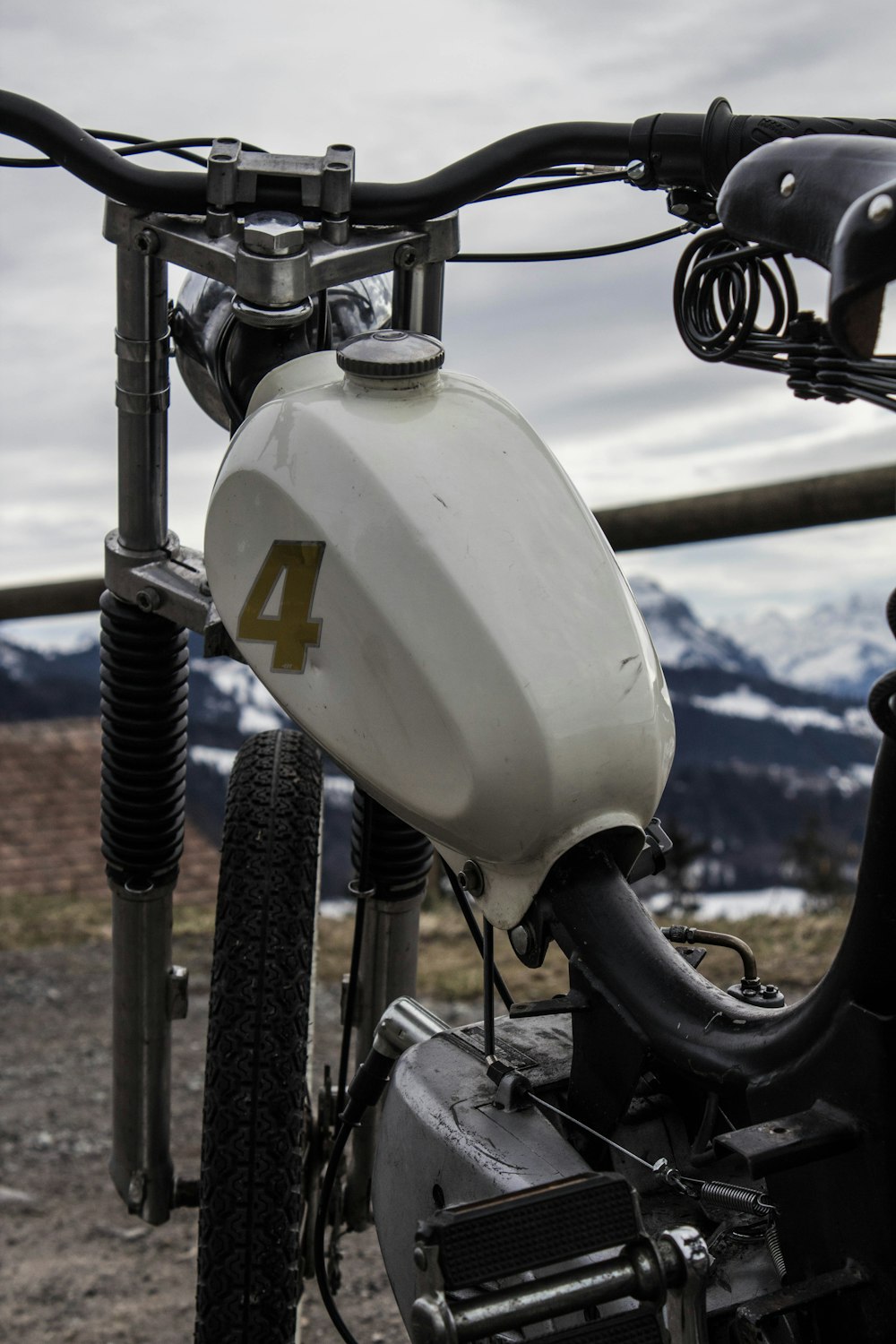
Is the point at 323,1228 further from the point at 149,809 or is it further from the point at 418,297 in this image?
the point at 418,297

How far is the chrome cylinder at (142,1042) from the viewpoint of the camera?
1.58 m

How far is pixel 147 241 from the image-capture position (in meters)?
1.36

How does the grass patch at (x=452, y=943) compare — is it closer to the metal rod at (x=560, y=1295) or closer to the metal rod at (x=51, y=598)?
the metal rod at (x=51, y=598)

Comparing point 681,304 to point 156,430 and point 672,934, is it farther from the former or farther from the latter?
point 156,430

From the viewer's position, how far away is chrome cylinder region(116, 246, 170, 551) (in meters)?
1.41

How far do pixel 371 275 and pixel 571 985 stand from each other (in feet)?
2.37

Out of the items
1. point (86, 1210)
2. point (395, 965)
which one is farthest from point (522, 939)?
point (86, 1210)

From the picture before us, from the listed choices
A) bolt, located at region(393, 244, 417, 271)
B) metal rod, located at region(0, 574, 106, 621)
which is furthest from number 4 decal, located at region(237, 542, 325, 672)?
metal rod, located at region(0, 574, 106, 621)

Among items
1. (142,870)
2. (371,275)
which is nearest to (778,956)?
(142,870)

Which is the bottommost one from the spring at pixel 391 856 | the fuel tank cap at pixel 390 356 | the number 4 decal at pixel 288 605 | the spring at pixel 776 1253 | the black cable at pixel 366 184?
the spring at pixel 391 856

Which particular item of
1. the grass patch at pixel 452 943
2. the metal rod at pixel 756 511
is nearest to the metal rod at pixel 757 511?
the metal rod at pixel 756 511

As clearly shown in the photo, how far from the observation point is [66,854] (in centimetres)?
441

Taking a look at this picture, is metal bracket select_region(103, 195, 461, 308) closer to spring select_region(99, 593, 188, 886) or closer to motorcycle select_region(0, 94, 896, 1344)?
motorcycle select_region(0, 94, 896, 1344)

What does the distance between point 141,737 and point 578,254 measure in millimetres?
662
